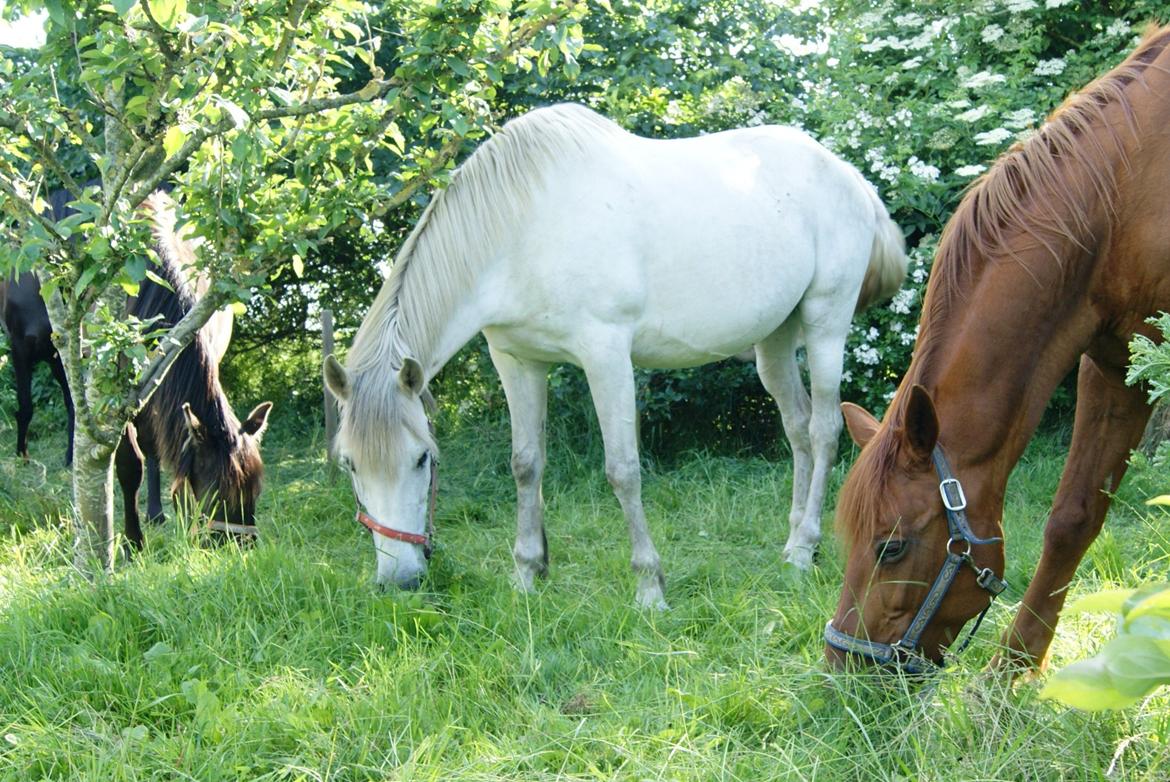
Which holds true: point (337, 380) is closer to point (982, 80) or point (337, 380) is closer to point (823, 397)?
point (823, 397)

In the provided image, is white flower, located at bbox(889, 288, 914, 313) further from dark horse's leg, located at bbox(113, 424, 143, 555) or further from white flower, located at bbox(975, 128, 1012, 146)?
dark horse's leg, located at bbox(113, 424, 143, 555)

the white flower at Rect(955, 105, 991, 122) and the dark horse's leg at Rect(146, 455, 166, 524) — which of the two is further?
the white flower at Rect(955, 105, 991, 122)

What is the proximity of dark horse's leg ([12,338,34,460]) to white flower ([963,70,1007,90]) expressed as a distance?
19.6ft

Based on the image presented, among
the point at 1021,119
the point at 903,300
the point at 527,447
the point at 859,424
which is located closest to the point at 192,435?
the point at 527,447

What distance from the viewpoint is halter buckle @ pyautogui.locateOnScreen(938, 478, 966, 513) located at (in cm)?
235

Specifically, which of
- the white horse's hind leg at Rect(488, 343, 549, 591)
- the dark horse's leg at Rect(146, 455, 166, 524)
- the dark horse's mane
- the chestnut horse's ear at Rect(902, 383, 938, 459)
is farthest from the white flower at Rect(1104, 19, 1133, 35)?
the dark horse's leg at Rect(146, 455, 166, 524)

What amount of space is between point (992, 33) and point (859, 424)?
14.2 ft

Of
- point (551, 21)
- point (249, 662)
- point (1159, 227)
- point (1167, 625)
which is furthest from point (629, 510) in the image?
point (1167, 625)

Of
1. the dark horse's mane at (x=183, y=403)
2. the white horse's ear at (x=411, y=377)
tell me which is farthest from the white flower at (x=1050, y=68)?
the dark horse's mane at (x=183, y=403)

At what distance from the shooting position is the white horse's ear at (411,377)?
354 centimetres

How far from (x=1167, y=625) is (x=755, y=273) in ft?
11.4

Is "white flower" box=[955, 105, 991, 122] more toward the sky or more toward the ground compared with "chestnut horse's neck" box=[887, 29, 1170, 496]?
more toward the sky

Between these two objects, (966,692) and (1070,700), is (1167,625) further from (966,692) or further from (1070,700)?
(966,692)

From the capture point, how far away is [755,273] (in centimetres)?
428
